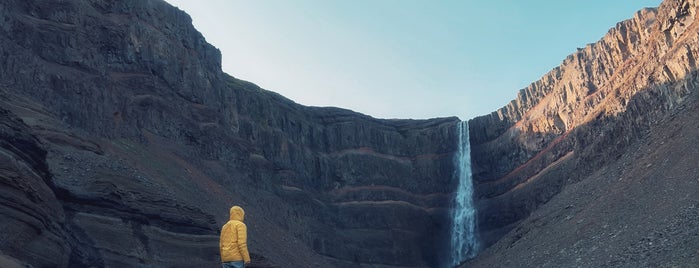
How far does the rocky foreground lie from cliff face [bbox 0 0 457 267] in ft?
0.36

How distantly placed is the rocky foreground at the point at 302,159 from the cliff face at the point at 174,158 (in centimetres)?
11

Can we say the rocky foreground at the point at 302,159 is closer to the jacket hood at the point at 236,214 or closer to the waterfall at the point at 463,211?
the waterfall at the point at 463,211

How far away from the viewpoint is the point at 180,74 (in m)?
48.8

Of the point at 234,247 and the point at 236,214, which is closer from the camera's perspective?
the point at 234,247

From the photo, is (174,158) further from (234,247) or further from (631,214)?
(234,247)

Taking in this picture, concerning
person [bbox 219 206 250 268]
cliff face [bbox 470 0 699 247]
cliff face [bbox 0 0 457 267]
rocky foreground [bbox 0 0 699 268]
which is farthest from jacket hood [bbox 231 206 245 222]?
cliff face [bbox 470 0 699 247]

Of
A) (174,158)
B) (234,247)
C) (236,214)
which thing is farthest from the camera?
(174,158)

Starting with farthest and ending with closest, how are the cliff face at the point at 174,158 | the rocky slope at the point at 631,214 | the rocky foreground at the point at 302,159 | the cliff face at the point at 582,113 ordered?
the cliff face at the point at 582,113 < the rocky slope at the point at 631,214 < the rocky foreground at the point at 302,159 < the cliff face at the point at 174,158

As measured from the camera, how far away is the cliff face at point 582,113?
136ft

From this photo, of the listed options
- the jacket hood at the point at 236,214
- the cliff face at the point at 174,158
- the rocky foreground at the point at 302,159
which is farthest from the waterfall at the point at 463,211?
the jacket hood at the point at 236,214

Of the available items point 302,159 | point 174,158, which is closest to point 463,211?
point 302,159

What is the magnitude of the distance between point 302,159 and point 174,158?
61.7 feet

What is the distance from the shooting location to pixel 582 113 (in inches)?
2024

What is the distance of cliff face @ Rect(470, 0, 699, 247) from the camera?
41.4 meters
